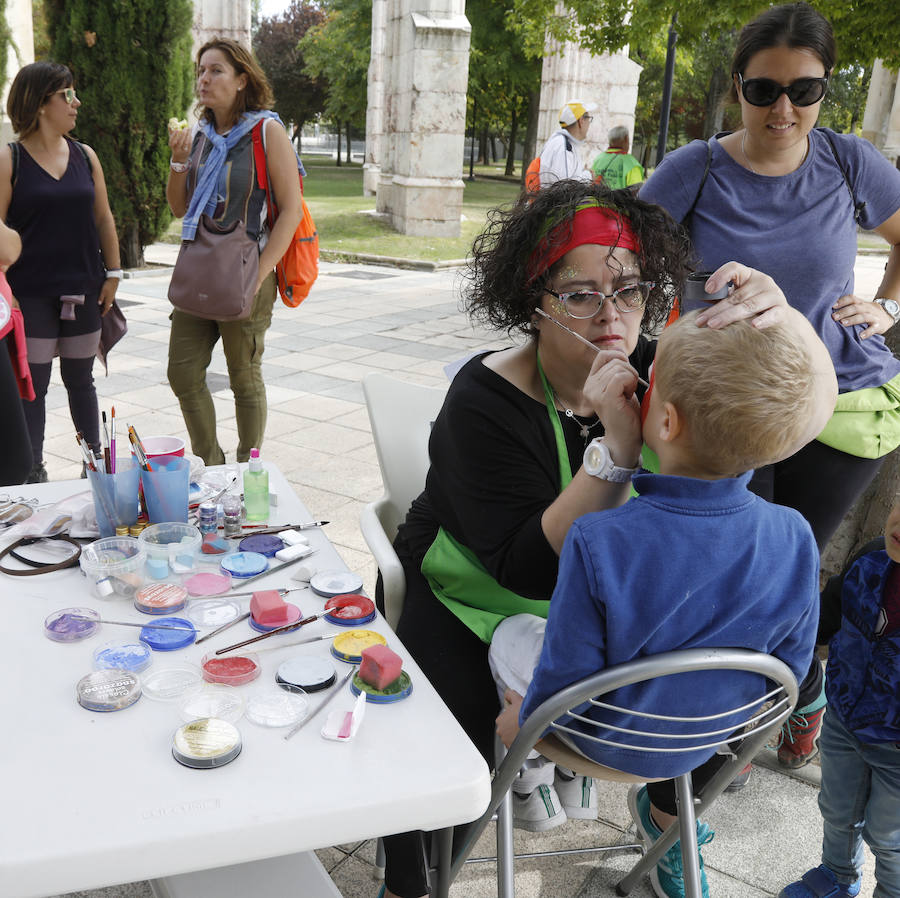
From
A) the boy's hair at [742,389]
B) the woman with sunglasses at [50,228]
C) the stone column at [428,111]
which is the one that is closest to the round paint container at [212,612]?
the boy's hair at [742,389]

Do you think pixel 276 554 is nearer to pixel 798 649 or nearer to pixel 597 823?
pixel 798 649

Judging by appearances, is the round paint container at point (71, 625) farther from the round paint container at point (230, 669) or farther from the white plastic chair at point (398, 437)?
the white plastic chair at point (398, 437)

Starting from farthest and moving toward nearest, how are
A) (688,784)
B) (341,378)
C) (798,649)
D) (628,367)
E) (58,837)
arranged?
(341,378)
(688,784)
(628,367)
(798,649)
(58,837)

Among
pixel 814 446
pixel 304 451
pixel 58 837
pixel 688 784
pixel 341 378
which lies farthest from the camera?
pixel 341 378

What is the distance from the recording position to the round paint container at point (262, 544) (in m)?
1.76

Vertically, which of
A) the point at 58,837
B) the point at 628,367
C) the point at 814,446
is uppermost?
the point at 628,367

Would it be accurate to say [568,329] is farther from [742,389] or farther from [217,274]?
[217,274]

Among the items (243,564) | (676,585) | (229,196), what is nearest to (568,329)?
(676,585)

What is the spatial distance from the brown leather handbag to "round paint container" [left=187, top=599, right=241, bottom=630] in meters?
2.25

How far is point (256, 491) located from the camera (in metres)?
1.91

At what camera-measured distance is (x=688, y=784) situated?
1737 mm

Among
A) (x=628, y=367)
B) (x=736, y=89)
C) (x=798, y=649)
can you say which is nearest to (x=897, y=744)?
(x=798, y=649)

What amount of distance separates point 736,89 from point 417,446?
128 cm

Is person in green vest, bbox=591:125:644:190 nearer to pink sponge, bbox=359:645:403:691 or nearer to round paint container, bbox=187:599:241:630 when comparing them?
round paint container, bbox=187:599:241:630
